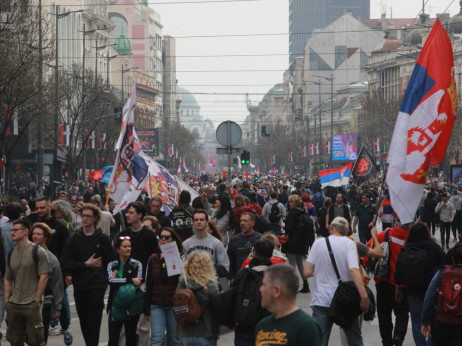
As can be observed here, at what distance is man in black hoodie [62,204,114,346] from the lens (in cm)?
926

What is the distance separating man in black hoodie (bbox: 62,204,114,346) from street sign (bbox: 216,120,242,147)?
9300 millimetres

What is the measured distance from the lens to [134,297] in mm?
8898

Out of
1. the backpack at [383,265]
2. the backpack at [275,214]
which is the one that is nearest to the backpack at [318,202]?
the backpack at [275,214]

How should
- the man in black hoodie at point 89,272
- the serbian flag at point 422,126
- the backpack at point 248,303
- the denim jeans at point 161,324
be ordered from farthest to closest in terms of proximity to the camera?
the man in black hoodie at point 89,272
the denim jeans at point 161,324
the serbian flag at point 422,126
the backpack at point 248,303

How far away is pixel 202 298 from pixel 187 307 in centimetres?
16

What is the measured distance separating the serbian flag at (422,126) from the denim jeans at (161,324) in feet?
7.17

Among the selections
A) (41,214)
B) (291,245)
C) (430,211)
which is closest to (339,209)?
(291,245)

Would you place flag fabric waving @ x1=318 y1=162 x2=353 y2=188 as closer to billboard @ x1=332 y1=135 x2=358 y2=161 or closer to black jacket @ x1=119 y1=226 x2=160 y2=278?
black jacket @ x1=119 y1=226 x2=160 y2=278

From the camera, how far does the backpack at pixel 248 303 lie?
6.82 meters

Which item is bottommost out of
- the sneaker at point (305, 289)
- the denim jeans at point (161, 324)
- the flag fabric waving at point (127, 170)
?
the sneaker at point (305, 289)

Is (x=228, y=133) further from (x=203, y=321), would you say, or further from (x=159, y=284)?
(x=203, y=321)

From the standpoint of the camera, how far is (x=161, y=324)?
28.6ft

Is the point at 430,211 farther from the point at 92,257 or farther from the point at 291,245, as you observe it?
the point at 92,257

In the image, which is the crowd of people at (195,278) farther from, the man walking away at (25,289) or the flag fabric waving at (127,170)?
the flag fabric waving at (127,170)
